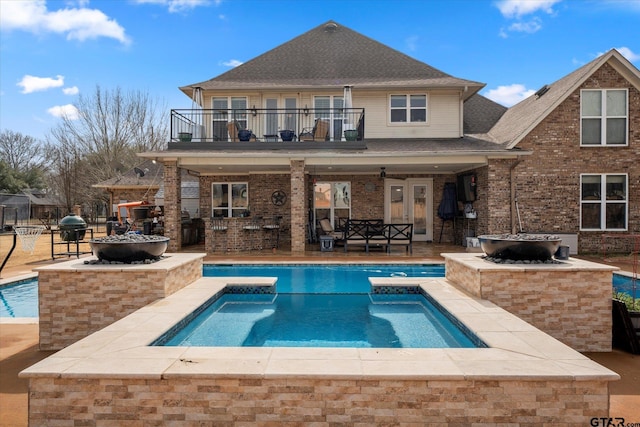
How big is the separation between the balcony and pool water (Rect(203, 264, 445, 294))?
4.51m

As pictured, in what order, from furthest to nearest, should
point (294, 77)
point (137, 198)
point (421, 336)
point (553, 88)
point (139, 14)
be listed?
→ point (137, 198), point (294, 77), point (553, 88), point (139, 14), point (421, 336)

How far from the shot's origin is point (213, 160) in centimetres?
1318

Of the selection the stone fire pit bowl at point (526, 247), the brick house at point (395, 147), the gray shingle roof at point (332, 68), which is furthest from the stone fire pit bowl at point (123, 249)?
the gray shingle roof at point (332, 68)

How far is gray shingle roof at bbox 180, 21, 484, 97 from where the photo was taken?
50.4 ft

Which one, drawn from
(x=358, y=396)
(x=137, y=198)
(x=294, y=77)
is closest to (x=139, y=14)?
(x=294, y=77)

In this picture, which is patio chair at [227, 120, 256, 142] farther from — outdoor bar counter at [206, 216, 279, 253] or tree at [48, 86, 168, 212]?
tree at [48, 86, 168, 212]

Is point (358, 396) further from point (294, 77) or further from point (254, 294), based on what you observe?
A: point (294, 77)

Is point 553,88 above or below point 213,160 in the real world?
above

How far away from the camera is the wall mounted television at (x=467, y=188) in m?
14.5

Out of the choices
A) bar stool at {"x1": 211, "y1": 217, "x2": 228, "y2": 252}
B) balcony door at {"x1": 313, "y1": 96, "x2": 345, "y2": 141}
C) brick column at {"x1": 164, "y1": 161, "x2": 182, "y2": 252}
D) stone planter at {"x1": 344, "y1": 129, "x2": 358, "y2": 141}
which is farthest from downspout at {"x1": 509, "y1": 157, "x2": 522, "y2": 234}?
brick column at {"x1": 164, "y1": 161, "x2": 182, "y2": 252}

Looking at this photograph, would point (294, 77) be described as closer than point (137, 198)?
→ Yes

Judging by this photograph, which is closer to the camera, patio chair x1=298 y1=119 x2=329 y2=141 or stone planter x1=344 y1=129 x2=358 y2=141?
stone planter x1=344 y1=129 x2=358 y2=141

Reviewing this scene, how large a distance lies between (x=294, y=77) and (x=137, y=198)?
14056 millimetres

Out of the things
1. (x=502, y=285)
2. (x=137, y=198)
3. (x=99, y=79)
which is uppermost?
(x=99, y=79)
